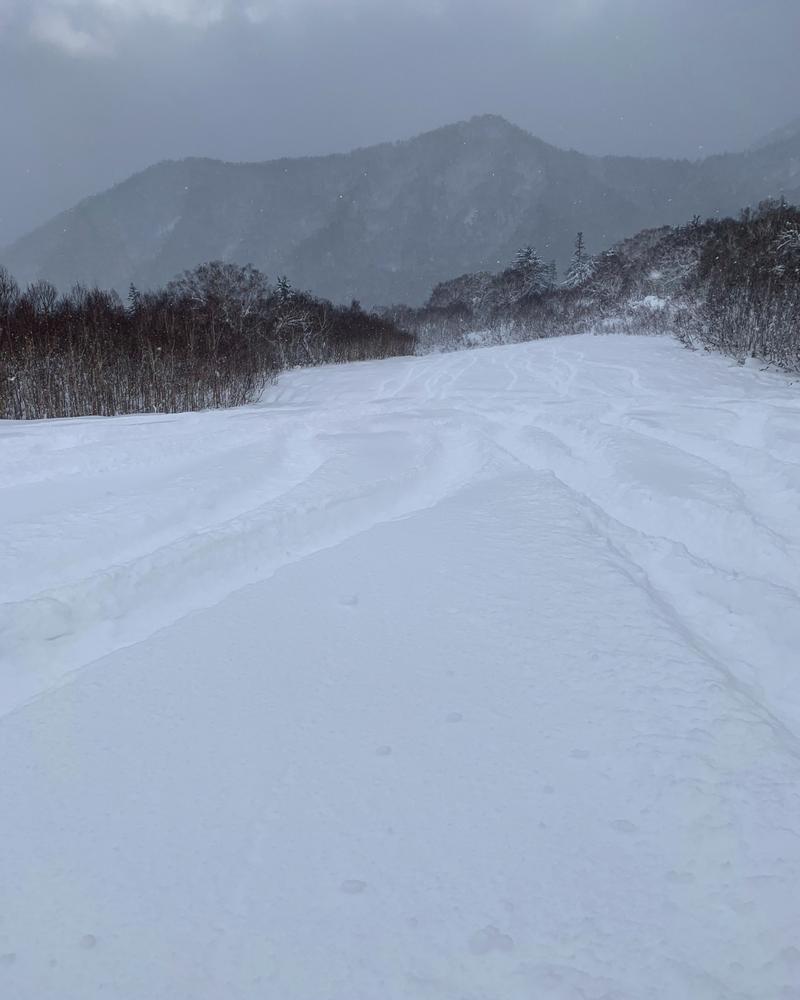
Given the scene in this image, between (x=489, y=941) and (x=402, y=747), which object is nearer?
(x=489, y=941)

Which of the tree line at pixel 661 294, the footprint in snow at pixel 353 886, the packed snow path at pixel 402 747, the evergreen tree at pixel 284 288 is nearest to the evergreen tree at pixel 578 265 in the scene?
the tree line at pixel 661 294

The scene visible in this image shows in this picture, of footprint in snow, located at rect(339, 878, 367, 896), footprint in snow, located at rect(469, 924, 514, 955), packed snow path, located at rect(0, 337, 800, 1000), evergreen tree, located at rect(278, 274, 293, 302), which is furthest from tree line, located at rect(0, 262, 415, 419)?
evergreen tree, located at rect(278, 274, 293, 302)

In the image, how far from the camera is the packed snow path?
1.04 m

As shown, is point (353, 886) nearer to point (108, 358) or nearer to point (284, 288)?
point (108, 358)

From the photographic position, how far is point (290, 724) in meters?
1.65

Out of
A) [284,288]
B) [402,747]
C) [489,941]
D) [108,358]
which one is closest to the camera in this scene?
[489,941]

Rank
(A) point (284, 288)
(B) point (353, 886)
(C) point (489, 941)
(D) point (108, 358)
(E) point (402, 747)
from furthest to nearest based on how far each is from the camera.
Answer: (A) point (284, 288), (D) point (108, 358), (E) point (402, 747), (B) point (353, 886), (C) point (489, 941)

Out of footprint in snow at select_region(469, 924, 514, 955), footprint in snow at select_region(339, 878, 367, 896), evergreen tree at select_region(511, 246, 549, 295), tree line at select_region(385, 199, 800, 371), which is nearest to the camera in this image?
footprint in snow at select_region(469, 924, 514, 955)

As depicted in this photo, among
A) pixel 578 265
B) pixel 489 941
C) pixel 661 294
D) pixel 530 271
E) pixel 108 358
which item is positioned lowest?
pixel 489 941

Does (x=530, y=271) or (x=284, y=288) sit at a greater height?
(x=530, y=271)

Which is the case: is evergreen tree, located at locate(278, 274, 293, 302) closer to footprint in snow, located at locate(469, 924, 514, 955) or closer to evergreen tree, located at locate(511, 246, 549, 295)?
evergreen tree, located at locate(511, 246, 549, 295)

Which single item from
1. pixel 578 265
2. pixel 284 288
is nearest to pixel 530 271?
pixel 578 265

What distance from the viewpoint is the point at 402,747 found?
5.06 feet

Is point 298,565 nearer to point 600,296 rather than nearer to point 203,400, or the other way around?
point 203,400
